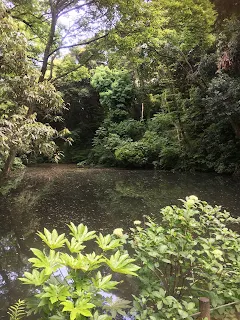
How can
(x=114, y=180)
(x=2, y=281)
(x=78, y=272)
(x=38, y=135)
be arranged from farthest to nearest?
1. (x=114, y=180)
2. (x=38, y=135)
3. (x=2, y=281)
4. (x=78, y=272)

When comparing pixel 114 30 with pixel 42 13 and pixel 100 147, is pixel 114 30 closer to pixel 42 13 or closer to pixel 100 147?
pixel 42 13

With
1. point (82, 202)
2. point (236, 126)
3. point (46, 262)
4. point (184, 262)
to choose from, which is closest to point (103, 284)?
point (46, 262)

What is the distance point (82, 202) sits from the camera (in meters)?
7.06

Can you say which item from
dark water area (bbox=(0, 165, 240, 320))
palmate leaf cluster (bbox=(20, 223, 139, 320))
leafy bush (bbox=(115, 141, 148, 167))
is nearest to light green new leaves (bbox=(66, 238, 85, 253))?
palmate leaf cluster (bbox=(20, 223, 139, 320))

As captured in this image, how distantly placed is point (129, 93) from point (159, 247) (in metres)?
14.1

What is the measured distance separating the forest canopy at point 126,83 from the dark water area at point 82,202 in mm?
1109

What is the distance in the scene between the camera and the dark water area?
4018 mm

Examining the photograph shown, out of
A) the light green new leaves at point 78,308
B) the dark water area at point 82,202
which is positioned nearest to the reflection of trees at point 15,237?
A: the dark water area at point 82,202

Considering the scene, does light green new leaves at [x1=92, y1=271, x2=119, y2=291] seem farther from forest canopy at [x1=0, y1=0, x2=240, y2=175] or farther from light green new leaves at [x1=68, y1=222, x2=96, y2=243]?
forest canopy at [x1=0, y1=0, x2=240, y2=175]

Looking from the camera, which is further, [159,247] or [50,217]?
[50,217]

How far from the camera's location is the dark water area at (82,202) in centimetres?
402

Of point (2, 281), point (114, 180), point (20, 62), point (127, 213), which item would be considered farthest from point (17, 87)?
point (114, 180)

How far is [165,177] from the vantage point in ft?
35.1

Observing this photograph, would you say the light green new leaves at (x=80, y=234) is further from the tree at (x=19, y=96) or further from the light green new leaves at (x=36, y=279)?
the tree at (x=19, y=96)
